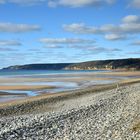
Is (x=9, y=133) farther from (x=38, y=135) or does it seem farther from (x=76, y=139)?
(x=76, y=139)

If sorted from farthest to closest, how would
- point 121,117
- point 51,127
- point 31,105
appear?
point 31,105 < point 121,117 < point 51,127

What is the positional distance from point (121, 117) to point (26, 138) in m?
6.19

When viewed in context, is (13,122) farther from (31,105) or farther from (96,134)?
(31,105)

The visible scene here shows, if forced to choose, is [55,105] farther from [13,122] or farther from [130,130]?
[130,130]

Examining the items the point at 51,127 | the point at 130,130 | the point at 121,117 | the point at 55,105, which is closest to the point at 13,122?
the point at 51,127

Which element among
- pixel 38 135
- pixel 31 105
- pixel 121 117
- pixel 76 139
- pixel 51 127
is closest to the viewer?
pixel 76 139

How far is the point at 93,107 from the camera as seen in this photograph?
2639 centimetres

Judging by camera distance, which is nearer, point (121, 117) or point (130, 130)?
point (130, 130)

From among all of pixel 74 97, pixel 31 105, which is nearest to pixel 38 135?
pixel 31 105

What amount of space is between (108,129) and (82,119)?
4155 mm

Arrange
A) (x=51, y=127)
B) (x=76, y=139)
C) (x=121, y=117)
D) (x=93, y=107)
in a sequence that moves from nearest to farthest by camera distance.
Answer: (x=76, y=139) → (x=51, y=127) → (x=121, y=117) → (x=93, y=107)

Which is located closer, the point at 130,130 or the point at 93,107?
the point at 130,130

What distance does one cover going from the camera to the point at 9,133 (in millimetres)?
17188

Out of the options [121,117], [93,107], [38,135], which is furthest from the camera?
[93,107]
